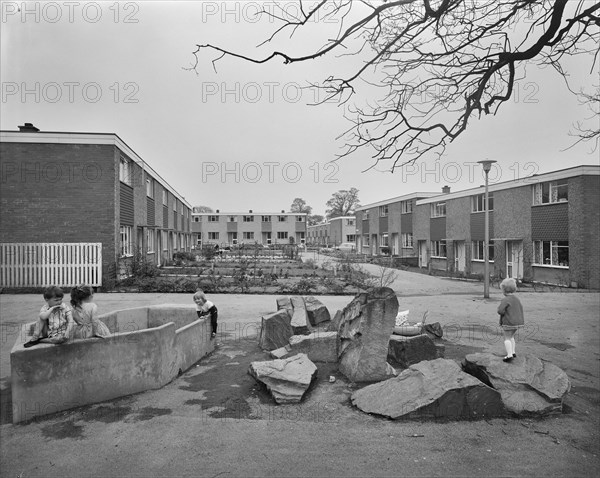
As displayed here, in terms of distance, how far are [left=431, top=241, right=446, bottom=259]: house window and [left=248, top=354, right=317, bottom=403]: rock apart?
28.3m

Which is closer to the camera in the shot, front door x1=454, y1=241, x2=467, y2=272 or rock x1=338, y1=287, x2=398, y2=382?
rock x1=338, y1=287, x2=398, y2=382

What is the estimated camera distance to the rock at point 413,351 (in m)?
6.82

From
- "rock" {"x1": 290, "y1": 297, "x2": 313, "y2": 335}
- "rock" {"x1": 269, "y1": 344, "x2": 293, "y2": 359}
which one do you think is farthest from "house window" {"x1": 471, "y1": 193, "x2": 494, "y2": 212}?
"rock" {"x1": 269, "y1": 344, "x2": 293, "y2": 359}

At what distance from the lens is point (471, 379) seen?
5.04 m

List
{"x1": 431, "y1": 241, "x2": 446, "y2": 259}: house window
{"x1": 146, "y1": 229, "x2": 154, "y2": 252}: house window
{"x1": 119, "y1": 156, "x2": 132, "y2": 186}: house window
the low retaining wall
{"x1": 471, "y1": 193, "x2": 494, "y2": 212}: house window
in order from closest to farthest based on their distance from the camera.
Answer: the low retaining wall → {"x1": 119, "y1": 156, "x2": 132, "y2": 186}: house window → {"x1": 146, "y1": 229, "x2": 154, "y2": 252}: house window → {"x1": 471, "y1": 193, "x2": 494, "y2": 212}: house window → {"x1": 431, "y1": 241, "x2": 446, "y2": 259}: house window

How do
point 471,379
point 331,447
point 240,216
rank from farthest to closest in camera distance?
1. point 240,216
2. point 471,379
3. point 331,447

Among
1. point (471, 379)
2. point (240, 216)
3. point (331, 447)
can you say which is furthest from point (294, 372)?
point (240, 216)

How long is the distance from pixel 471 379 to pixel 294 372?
2342mm

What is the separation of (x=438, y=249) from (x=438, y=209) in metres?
3.30

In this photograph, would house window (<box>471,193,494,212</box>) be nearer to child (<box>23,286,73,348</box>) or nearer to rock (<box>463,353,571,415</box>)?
rock (<box>463,353,571,415</box>)

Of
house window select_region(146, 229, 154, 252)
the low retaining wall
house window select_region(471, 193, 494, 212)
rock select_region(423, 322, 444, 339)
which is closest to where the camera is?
the low retaining wall

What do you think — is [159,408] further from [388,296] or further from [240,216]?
[240,216]

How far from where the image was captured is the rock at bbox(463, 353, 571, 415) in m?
4.97

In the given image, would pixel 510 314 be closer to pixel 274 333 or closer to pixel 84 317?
pixel 274 333
